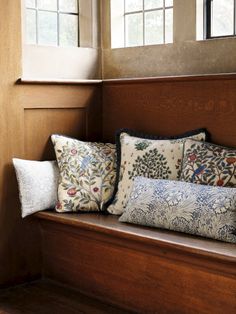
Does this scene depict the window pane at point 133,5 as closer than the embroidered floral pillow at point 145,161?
No

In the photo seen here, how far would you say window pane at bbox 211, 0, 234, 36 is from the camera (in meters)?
3.90

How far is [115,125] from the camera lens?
437cm

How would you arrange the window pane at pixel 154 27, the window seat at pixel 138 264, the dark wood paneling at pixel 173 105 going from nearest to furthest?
the window seat at pixel 138 264 → the dark wood paneling at pixel 173 105 → the window pane at pixel 154 27

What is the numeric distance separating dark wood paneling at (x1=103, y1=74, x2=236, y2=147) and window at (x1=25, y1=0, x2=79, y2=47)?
47cm

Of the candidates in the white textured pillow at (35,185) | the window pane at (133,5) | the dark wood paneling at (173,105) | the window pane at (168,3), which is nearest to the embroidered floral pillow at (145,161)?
the dark wood paneling at (173,105)

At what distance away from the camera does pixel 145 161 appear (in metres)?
3.83

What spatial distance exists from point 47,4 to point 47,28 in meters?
0.16

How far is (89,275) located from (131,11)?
1.88 metres

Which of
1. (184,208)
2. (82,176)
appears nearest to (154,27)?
(82,176)

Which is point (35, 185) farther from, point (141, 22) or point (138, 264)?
point (141, 22)

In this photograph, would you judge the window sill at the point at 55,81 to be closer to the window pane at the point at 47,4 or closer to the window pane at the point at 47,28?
the window pane at the point at 47,28

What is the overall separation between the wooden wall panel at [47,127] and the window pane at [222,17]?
1042 mm

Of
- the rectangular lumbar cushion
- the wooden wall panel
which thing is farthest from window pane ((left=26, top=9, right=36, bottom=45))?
the rectangular lumbar cushion

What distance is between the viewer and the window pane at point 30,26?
4.27 metres
